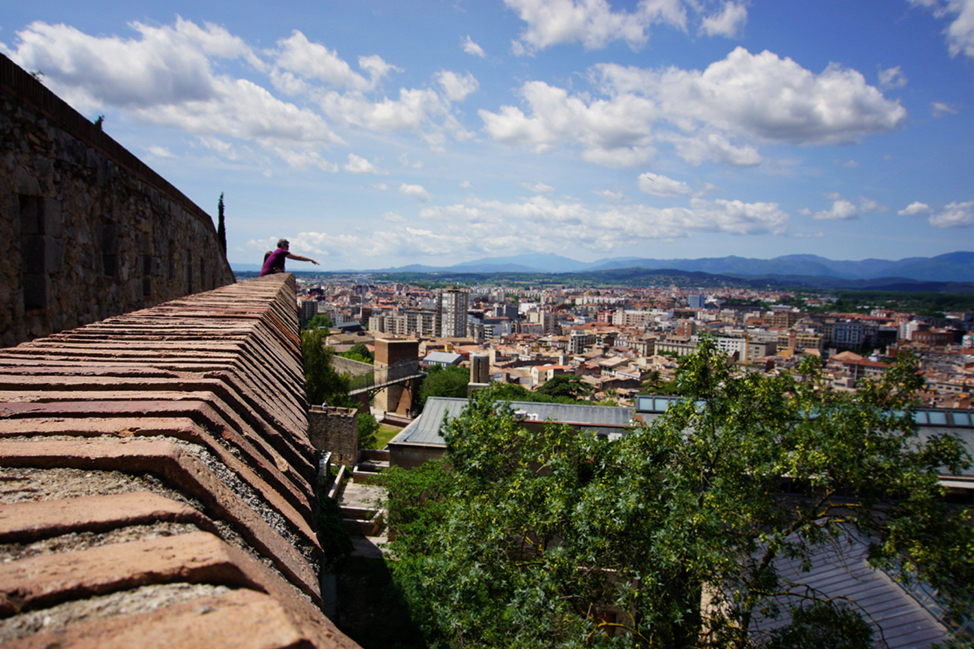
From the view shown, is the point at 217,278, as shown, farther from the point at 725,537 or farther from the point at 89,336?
the point at 725,537

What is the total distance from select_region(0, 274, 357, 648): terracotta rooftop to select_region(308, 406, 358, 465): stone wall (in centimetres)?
1811

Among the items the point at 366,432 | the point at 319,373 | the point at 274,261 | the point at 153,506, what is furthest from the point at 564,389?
the point at 153,506

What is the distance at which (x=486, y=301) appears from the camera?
19562cm

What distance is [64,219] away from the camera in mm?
4598

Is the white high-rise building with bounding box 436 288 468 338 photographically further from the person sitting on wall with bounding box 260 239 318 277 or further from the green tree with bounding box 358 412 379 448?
the person sitting on wall with bounding box 260 239 318 277

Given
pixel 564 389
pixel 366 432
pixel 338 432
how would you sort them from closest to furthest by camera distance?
pixel 338 432
pixel 366 432
pixel 564 389

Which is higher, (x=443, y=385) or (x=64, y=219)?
(x=64, y=219)

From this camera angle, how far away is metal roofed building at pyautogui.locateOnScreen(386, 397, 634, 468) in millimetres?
14688

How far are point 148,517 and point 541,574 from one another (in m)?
5.16

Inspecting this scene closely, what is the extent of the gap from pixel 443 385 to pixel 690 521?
1390 inches

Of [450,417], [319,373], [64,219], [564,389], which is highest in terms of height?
[64,219]

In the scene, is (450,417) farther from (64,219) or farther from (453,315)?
(453,315)

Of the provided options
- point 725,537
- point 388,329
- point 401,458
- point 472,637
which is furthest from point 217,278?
point 388,329

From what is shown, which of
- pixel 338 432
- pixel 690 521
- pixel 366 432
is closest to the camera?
pixel 690 521
